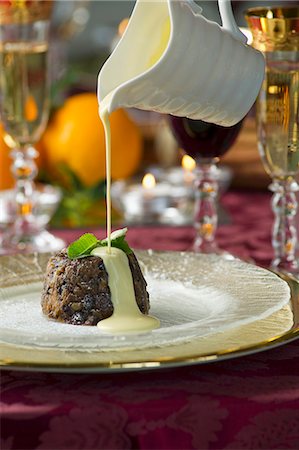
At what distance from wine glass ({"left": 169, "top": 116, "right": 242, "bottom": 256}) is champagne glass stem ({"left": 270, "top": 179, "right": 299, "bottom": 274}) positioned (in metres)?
0.12

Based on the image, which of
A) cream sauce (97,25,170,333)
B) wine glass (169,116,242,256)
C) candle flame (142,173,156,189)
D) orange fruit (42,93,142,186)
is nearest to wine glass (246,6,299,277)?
wine glass (169,116,242,256)

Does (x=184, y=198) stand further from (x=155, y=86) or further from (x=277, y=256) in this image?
(x=155, y=86)

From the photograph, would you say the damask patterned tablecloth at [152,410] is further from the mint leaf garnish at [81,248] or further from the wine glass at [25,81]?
the wine glass at [25,81]

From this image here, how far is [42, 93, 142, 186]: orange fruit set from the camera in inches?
75.8

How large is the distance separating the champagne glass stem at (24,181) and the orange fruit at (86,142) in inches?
10.3

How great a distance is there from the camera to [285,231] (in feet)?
4.52

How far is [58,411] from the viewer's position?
31.8 inches

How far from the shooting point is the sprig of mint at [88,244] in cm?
102

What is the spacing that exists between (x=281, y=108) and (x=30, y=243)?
1.67ft

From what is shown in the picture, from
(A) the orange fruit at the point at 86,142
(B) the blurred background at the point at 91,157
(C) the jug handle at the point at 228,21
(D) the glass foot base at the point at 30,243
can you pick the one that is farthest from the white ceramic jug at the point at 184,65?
(A) the orange fruit at the point at 86,142

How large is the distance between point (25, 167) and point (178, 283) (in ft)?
1.94

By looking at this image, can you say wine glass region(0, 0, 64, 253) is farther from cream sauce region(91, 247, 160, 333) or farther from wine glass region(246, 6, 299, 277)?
cream sauce region(91, 247, 160, 333)

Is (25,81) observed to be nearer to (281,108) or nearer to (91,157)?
(91,157)

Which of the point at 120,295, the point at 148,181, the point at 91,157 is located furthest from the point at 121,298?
the point at 91,157
